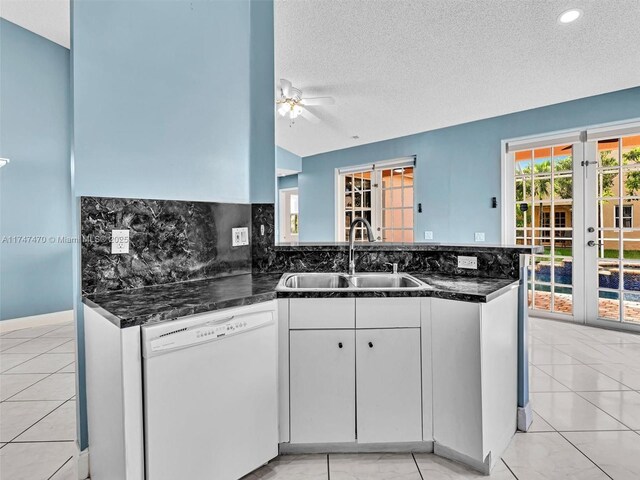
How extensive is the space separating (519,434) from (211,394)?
1.66 meters

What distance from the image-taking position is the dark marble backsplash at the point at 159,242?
61.0 inches

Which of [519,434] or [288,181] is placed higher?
[288,181]

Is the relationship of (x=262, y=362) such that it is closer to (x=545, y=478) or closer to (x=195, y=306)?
(x=195, y=306)

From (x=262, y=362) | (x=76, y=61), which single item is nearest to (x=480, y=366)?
(x=262, y=362)

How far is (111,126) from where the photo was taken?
1.61m

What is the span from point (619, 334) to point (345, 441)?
349 cm

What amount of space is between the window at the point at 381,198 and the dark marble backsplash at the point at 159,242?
385 cm

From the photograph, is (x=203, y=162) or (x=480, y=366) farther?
(x=203, y=162)

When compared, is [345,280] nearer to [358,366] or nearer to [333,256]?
[333,256]

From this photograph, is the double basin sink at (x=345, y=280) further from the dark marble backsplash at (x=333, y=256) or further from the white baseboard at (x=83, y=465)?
the white baseboard at (x=83, y=465)

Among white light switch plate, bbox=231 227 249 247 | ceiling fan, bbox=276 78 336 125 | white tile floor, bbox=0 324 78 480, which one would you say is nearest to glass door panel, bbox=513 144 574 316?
ceiling fan, bbox=276 78 336 125

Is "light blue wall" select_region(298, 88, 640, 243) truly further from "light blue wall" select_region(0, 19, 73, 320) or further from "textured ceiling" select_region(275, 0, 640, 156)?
"light blue wall" select_region(0, 19, 73, 320)

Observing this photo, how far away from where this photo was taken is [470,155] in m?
4.62

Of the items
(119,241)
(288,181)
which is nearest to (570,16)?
(119,241)
